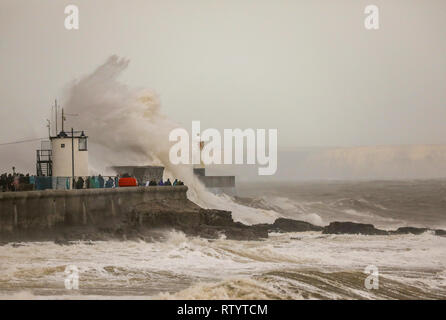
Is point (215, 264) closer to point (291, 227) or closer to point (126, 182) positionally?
point (126, 182)

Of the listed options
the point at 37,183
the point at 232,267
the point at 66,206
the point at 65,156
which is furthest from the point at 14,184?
the point at 232,267

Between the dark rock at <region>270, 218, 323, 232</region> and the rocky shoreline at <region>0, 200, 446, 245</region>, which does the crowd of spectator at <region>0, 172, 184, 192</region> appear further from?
the dark rock at <region>270, 218, 323, 232</region>

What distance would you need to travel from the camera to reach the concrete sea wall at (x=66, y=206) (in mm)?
19938

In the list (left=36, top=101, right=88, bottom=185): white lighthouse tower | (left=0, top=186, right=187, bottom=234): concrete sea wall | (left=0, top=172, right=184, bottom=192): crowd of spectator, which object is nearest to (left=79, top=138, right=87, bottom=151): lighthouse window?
(left=36, top=101, right=88, bottom=185): white lighthouse tower

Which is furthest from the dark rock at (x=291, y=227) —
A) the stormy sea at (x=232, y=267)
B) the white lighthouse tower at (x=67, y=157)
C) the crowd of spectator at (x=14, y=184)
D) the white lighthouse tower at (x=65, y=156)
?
the crowd of spectator at (x=14, y=184)

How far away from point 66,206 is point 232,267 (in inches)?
214

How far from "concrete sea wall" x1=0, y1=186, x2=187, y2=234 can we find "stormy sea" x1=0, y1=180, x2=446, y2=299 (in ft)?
1.95

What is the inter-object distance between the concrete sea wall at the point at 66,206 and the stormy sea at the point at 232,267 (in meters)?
0.59

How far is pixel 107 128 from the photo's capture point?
3053 centimetres

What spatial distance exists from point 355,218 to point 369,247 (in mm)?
15951

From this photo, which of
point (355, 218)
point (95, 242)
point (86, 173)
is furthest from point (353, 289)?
point (355, 218)

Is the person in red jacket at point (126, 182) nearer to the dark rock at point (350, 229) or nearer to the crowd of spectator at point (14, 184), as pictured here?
the crowd of spectator at point (14, 184)
